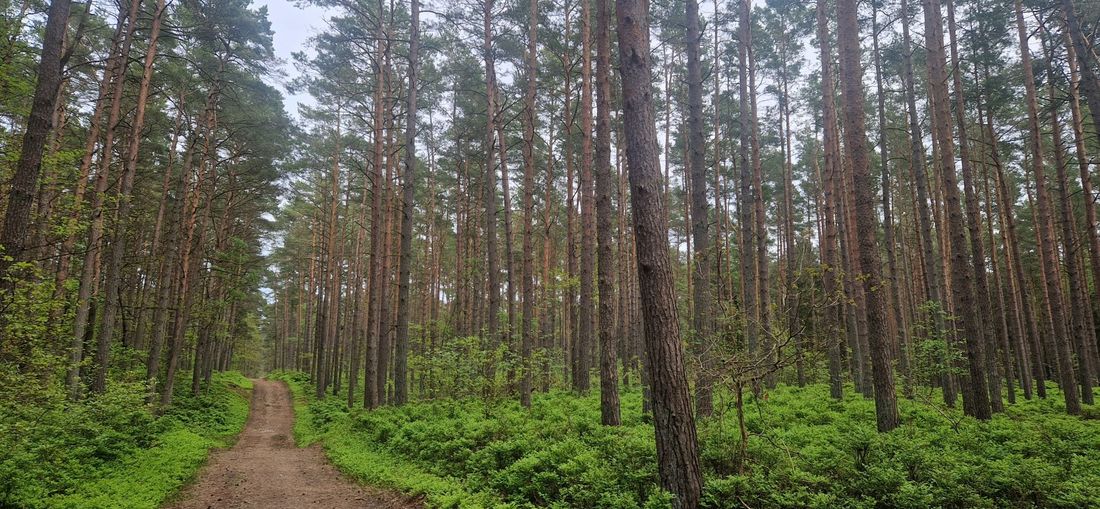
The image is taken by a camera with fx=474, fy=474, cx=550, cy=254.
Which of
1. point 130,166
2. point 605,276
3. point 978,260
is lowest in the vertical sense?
point 605,276

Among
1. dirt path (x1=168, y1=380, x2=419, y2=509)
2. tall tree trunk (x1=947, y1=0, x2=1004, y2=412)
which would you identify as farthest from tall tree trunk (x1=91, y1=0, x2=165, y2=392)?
tall tree trunk (x1=947, y1=0, x2=1004, y2=412)

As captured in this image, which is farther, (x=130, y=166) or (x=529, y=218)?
(x=529, y=218)

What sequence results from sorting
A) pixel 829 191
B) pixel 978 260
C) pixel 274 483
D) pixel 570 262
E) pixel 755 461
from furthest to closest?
pixel 570 262 < pixel 829 191 < pixel 978 260 < pixel 274 483 < pixel 755 461

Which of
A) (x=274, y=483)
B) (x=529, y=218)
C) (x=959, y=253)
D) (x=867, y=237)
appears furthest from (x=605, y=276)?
(x=959, y=253)

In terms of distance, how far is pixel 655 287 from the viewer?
4.86 meters

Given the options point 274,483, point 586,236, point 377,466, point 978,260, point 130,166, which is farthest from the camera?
point 586,236

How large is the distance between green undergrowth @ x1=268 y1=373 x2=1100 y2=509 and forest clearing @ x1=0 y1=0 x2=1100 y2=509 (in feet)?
0.16

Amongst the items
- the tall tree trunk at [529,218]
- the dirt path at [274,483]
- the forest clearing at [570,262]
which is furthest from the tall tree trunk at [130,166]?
the tall tree trunk at [529,218]

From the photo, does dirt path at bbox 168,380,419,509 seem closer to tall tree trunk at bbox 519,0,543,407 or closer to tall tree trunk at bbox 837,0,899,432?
tall tree trunk at bbox 519,0,543,407

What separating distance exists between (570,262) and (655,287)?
11101mm

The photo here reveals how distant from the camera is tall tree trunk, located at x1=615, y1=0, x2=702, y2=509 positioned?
465cm

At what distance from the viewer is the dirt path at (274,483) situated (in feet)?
23.7

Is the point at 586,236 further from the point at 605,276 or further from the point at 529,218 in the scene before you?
the point at 605,276

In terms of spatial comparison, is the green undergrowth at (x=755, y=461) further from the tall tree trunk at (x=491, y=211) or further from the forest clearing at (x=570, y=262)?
the tall tree trunk at (x=491, y=211)
